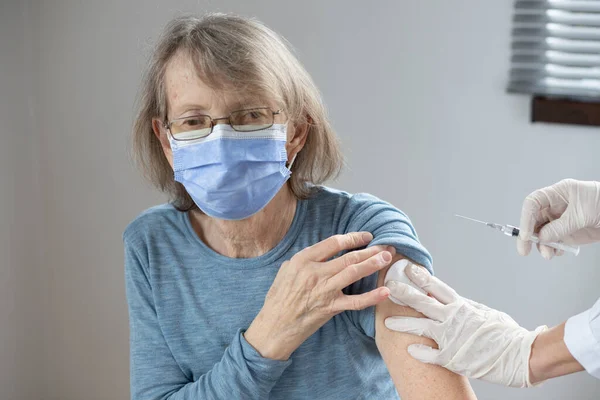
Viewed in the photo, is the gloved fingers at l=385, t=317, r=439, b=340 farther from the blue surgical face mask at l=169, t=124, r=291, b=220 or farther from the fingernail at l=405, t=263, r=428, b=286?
the blue surgical face mask at l=169, t=124, r=291, b=220

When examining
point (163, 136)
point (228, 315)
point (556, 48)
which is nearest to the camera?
point (228, 315)

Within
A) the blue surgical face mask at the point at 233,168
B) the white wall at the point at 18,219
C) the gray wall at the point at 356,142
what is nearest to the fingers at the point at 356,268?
the blue surgical face mask at the point at 233,168

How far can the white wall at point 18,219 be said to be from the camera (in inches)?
111

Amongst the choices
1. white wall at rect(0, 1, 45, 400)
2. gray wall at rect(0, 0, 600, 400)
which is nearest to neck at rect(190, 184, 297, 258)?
gray wall at rect(0, 0, 600, 400)

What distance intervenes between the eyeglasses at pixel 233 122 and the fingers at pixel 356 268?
1.12 ft

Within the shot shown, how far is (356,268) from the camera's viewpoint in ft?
4.43

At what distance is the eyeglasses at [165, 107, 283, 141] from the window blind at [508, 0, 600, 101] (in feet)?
5.52

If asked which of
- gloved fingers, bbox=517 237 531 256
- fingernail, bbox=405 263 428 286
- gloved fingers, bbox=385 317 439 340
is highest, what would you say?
gloved fingers, bbox=517 237 531 256

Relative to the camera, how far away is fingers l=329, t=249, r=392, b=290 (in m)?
1.35

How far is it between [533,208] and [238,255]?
664 millimetres

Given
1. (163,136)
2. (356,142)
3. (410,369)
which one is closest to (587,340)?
(410,369)

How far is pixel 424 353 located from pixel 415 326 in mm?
54

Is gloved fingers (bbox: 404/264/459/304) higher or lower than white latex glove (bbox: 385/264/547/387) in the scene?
higher

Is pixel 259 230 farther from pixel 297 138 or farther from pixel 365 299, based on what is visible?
pixel 365 299
